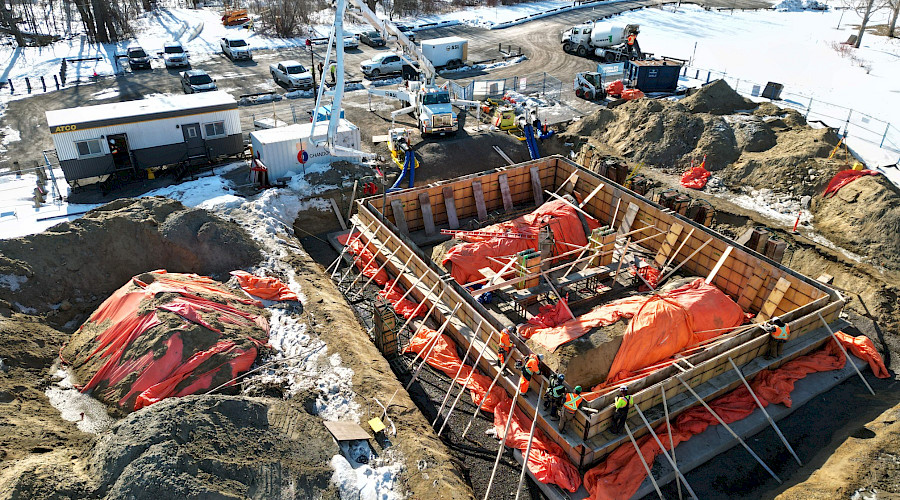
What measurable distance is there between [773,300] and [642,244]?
432 centimetres

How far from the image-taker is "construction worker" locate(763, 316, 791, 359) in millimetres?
11221

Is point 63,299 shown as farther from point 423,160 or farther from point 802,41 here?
point 802,41

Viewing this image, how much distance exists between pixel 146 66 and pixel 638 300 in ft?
110

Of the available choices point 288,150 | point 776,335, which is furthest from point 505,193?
point 776,335

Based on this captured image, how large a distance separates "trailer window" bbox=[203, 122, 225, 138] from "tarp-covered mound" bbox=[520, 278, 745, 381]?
14.4m

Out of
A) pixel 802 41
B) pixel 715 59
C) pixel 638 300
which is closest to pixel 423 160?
pixel 638 300

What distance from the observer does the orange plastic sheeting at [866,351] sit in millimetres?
11969

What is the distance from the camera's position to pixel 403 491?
Answer: 8992mm

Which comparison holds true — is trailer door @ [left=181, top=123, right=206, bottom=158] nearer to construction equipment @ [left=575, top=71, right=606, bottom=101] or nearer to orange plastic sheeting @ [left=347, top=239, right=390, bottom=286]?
orange plastic sheeting @ [left=347, top=239, right=390, bottom=286]

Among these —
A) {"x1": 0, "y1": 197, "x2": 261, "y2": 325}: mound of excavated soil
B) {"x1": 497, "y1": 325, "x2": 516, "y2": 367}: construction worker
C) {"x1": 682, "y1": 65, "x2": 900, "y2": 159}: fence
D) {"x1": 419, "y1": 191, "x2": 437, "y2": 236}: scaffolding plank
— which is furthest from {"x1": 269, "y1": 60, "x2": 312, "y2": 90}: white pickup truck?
{"x1": 497, "y1": 325, "x2": 516, "y2": 367}: construction worker

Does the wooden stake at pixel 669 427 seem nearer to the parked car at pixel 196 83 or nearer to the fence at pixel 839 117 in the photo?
the fence at pixel 839 117

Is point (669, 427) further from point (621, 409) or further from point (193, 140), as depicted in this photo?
point (193, 140)

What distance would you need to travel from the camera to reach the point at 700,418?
10617mm

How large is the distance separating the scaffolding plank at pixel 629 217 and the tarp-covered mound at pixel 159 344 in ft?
34.8
